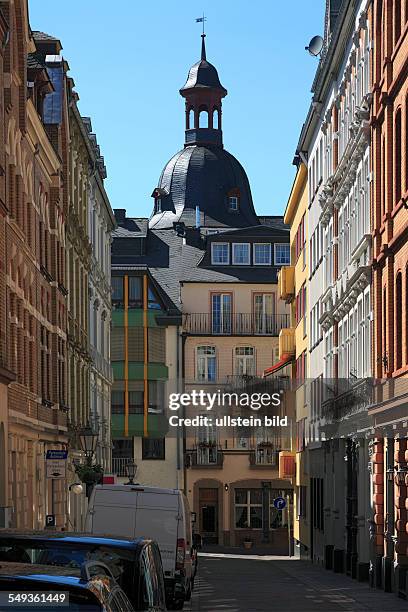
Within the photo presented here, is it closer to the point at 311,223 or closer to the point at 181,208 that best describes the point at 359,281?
the point at 311,223

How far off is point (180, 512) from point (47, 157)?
56.6ft

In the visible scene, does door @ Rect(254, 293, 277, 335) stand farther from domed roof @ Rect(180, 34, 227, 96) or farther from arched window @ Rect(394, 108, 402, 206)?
arched window @ Rect(394, 108, 402, 206)

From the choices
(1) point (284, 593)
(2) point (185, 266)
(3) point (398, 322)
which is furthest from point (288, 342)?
→ (3) point (398, 322)

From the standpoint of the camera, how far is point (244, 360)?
282 ft

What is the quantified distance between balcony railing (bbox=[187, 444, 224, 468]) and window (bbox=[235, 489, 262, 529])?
188cm

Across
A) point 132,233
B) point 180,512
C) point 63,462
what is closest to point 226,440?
point 132,233

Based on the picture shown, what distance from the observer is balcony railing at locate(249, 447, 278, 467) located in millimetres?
82688

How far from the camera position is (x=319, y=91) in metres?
49.1

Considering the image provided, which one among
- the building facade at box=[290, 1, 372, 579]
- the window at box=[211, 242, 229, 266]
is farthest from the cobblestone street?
the window at box=[211, 242, 229, 266]

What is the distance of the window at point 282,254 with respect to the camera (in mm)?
87125

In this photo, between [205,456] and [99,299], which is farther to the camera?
[205,456]

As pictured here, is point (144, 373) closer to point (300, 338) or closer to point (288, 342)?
point (288, 342)

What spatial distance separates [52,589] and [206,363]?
79.0m

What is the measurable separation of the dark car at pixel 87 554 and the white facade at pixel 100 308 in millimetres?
49858
